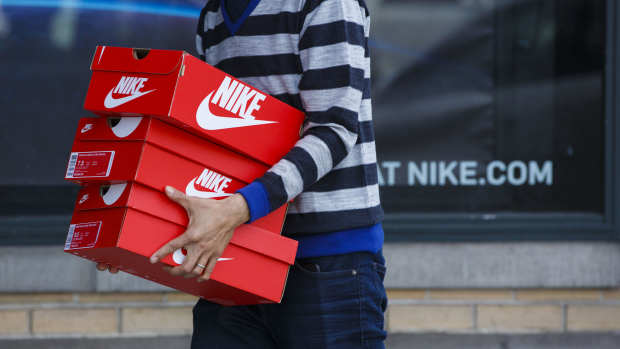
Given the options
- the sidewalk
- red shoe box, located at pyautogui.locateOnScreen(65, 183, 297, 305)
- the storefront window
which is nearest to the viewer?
red shoe box, located at pyautogui.locateOnScreen(65, 183, 297, 305)

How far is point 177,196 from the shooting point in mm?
1538

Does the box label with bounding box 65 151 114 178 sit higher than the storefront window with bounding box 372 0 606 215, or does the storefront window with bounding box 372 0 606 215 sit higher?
the box label with bounding box 65 151 114 178

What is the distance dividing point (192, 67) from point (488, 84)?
2626 mm

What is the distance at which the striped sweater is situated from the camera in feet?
5.43

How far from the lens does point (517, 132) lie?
3865mm

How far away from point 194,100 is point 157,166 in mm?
171

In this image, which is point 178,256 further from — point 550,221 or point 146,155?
point 550,221

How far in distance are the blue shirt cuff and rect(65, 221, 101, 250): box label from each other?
0.34m

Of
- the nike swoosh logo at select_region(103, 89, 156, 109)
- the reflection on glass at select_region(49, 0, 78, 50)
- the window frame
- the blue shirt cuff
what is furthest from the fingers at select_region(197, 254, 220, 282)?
the reflection on glass at select_region(49, 0, 78, 50)

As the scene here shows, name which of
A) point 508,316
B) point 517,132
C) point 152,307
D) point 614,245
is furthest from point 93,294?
point 614,245

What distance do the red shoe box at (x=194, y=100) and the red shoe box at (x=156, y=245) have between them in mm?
180

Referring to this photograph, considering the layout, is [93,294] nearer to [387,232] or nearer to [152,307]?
[152,307]

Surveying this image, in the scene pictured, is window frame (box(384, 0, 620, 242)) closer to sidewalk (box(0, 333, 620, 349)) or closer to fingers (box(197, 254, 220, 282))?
sidewalk (box(0, 333, 620, 349))

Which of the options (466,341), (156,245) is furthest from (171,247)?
(466,341)
